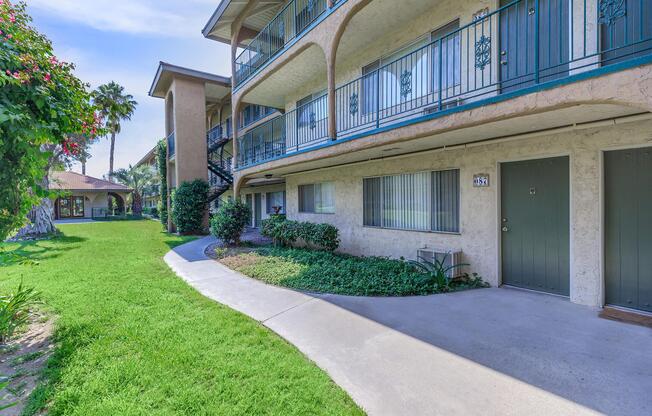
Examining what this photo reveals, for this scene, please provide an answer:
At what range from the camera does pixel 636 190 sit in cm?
471

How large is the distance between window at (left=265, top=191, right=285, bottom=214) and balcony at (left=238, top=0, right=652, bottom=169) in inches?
343

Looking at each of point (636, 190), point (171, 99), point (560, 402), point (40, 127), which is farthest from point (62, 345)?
point (171, 99)

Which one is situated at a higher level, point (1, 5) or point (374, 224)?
point (1, 5)

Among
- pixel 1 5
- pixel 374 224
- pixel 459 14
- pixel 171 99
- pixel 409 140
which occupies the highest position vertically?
pixel 171 99

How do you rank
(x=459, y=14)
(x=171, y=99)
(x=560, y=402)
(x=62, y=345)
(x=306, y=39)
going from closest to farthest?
(x=560, y=402), (x=62, y=345), (x=459, y=14), (x=306, y=39), (x=171, y=99)

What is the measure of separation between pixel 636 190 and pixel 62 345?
27.9 feet

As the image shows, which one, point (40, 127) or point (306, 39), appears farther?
point (306, 39)

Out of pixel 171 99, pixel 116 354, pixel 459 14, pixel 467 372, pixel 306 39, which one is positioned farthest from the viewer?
pixel 171 99

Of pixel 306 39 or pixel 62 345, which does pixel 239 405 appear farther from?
pixel 306 39

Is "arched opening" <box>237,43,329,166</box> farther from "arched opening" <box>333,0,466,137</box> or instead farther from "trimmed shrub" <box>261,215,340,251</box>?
"trimmed shrub" <box>261,215,340,251</box>

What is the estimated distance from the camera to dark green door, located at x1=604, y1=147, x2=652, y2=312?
15.2ft

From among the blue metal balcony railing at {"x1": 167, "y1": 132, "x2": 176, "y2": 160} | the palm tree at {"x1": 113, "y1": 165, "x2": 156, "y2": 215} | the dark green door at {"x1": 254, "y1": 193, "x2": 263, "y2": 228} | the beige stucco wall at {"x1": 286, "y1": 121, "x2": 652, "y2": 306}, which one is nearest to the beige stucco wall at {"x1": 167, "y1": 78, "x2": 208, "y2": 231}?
the blue metal balcony railing at {"x1": 167, "y1": 132, "x2": 176, "y2": 160}

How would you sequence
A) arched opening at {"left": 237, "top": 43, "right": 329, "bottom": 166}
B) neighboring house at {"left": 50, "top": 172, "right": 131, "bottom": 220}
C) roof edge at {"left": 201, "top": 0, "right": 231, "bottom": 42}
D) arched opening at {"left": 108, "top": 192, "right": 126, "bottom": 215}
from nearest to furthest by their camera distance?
1. arched opening at {"left": 237, "top": 43, "right": 329, "bottom": 166}
2. roof edge at {"left": 201, "top": 0, "right": 231, "bottom": 42}
3. neighboring house at {"left": 50, "top": 172, "right": 131, "bottom": 220}
4. arched opening at {"left": 108, "top": 192, "right": 126, "bottom": 215}

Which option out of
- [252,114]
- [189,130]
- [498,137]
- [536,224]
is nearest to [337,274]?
[536,224]
